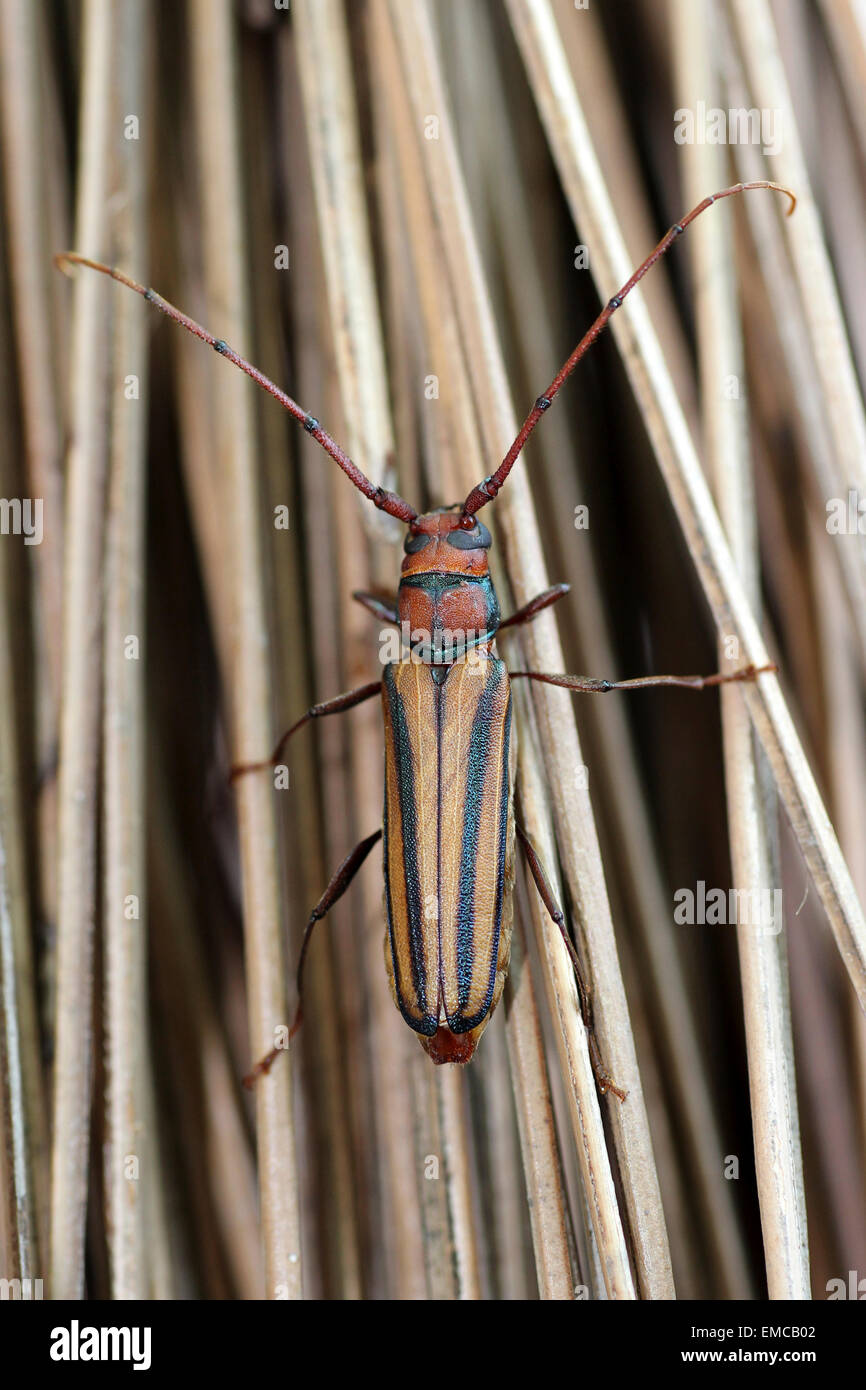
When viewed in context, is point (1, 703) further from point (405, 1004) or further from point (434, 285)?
point (434, 285)

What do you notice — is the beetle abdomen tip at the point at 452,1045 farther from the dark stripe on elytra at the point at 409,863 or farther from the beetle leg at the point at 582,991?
the beetle leg at the point at 582,991

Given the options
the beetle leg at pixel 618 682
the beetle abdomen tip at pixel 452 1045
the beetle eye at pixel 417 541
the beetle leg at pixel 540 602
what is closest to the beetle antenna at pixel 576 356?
the beetle eye at pixel 417 541

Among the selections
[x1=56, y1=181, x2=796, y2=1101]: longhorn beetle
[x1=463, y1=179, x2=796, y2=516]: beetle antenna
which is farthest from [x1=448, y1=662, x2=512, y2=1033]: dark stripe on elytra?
[x1=463, y1=179, x2=796, y2=516]: beetle antenna

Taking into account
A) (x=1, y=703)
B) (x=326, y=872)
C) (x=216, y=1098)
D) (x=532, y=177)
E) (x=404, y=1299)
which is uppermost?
(x=532, y=177)

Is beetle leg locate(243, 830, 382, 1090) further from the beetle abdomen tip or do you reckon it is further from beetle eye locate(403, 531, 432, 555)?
beetle eye locate(403, 531, 432, 555)

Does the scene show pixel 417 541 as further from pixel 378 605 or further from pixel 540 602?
pixel 540 602

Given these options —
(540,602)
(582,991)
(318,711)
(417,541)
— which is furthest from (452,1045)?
(417,541)
